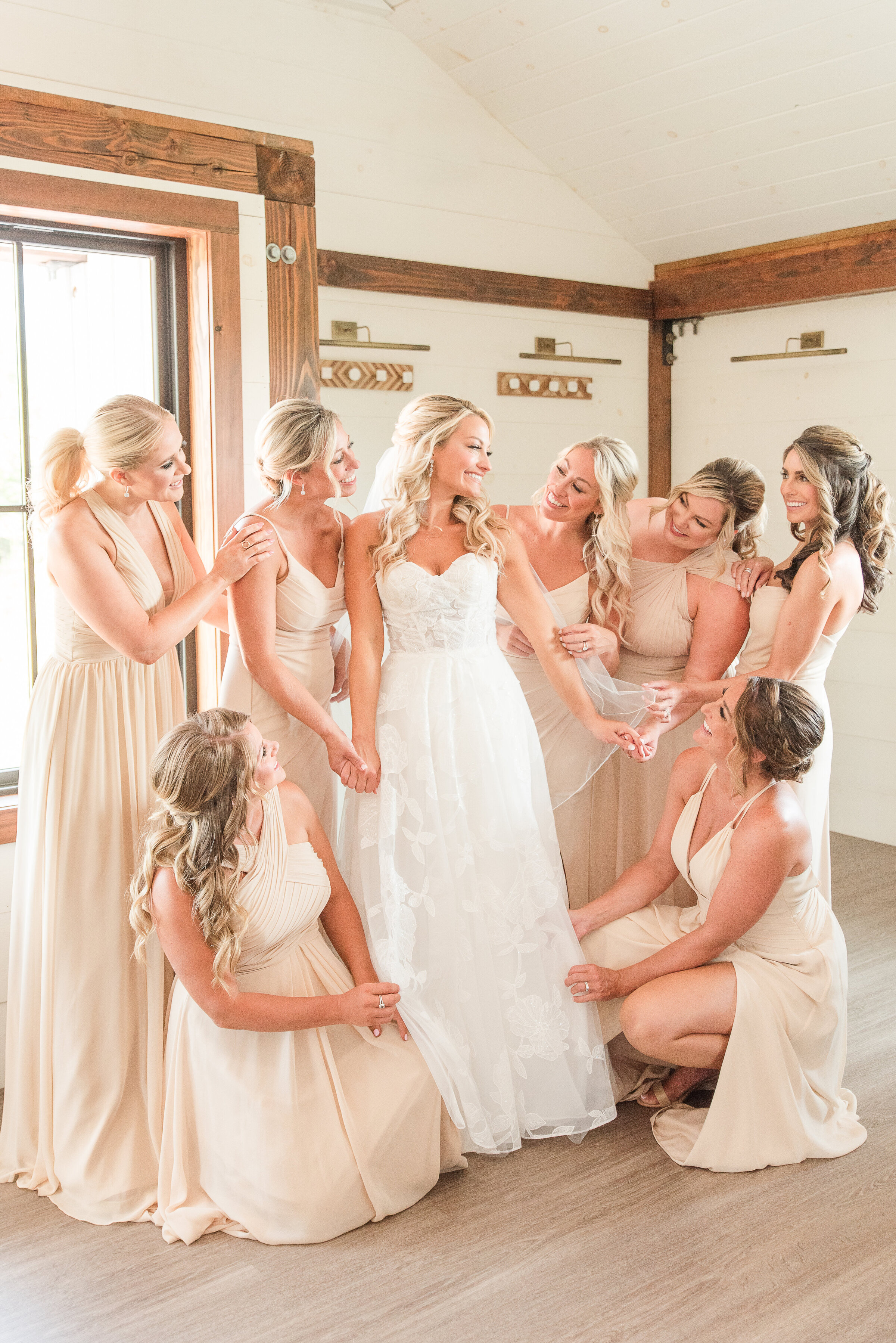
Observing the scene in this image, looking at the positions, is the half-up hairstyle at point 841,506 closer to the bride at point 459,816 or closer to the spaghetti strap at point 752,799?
the spaghetti strap at point 752,799

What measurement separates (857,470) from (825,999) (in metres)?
1.37

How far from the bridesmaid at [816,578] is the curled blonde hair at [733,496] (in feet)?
0.21

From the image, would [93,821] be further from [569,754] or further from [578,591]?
[578,591]

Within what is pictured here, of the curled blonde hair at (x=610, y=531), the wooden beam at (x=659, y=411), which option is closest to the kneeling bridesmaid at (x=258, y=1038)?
the curled blonde hair at (x=610, y=531)

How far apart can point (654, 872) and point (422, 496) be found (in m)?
1.08

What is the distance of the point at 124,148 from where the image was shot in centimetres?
303

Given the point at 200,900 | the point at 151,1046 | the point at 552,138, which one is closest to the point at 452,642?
the point at 200,900

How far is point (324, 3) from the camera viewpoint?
4355 millimetres

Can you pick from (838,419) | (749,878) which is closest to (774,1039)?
(749,878)

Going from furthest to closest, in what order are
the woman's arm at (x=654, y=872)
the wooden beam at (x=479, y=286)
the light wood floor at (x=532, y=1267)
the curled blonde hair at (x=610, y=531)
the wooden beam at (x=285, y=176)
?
the wooden beam at (x=479, y=286) < the wooden beam at (x=285, y=176) < the curled blonde hair at (x=610, y=531) < the woman's arm at (x=654, y=872) < the light wood floor at (x=532, y=1267)

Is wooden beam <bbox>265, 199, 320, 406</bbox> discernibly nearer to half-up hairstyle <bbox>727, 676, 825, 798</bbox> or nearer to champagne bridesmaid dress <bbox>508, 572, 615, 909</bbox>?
champagne bridesmaid dress <bbox>508, 572, 615, 909</bbox>

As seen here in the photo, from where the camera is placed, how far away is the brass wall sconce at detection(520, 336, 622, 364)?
534 centimetres

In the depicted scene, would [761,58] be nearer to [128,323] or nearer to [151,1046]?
[128,323]

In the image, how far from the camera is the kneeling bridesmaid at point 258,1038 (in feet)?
7.55
